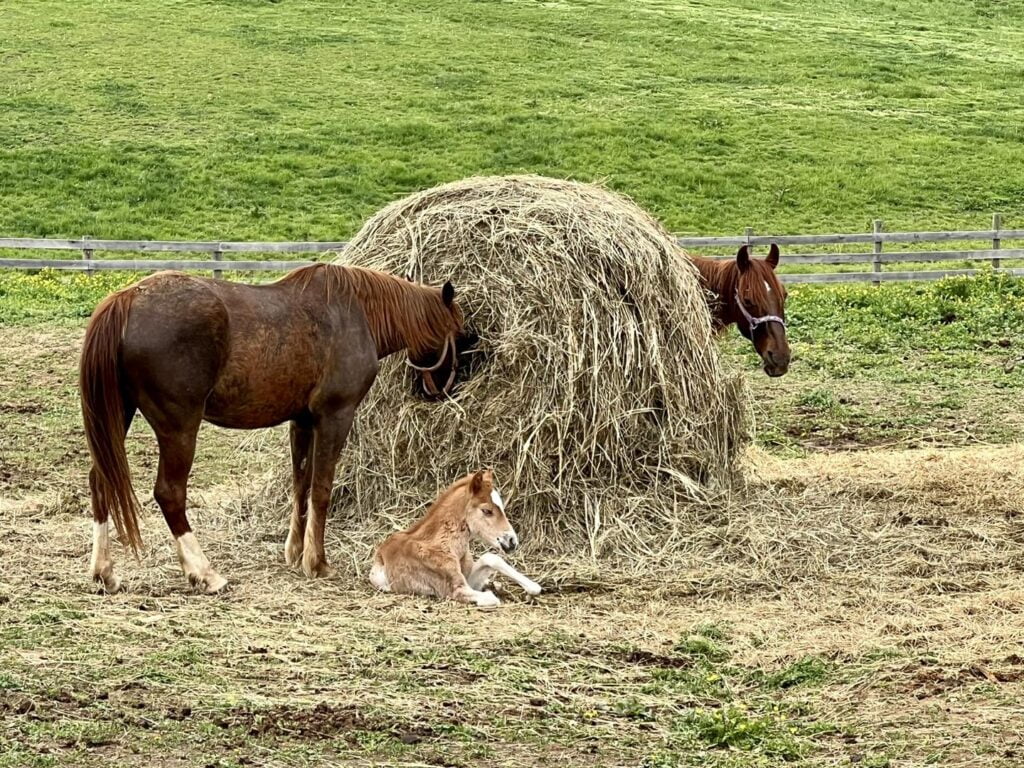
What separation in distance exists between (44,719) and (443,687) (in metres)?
1.48

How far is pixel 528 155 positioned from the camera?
28.8m

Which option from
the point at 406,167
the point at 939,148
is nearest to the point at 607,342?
the point at 406,167

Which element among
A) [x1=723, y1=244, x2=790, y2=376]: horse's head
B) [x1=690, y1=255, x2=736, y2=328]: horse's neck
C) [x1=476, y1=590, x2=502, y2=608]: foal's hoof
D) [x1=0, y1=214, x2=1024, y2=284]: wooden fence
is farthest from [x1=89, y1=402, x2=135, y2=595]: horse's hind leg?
[x1=0, y1=214, x2=1024, y2=284]: wooden fence

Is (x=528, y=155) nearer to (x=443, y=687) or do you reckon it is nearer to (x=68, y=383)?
(x=68, y=383)

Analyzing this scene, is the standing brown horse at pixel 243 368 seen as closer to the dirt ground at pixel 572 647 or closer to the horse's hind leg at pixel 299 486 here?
the horse's hind leg at pixel 299 486

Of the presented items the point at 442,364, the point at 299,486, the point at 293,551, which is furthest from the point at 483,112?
the point at 293,551

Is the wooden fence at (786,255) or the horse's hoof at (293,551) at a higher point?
the horse's hoof at (293,551)

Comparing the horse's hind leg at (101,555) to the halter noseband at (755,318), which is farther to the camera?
the halter noseband at (755,318)

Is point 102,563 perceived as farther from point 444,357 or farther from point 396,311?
point 444,357

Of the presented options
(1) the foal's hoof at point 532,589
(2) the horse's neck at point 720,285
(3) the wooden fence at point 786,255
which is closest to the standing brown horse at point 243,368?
(1) the foal's hoof at point 532,589

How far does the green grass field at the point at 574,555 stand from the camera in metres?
4.96

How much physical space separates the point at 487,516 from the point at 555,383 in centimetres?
121

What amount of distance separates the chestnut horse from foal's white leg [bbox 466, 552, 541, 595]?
9.85 feet

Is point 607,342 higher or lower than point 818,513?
higher
